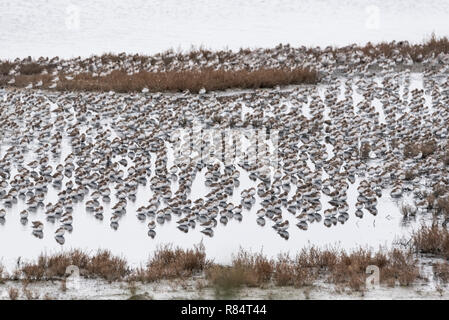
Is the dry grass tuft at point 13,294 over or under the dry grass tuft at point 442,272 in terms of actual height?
under

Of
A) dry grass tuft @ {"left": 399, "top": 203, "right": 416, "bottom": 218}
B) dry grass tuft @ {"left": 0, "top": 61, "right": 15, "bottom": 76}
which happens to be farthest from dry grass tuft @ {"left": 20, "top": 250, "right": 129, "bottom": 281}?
dry grass tuft @ {"left": 0, "top": 61, "right": 15, "bottom": 76}

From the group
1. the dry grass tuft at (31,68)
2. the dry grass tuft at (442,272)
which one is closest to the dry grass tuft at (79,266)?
the dry grass tuft at (442,272)

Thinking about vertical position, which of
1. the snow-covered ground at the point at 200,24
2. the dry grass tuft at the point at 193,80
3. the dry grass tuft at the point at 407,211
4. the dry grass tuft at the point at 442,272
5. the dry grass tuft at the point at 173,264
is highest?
the snow-covered ground at the point at 200,24

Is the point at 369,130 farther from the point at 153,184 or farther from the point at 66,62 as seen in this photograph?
the point at 66,62

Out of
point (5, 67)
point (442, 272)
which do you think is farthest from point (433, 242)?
point (5, 67)

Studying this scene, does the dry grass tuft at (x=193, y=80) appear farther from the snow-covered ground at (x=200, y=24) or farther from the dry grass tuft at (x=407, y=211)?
the dry grass tuft at (x=407, y=211)

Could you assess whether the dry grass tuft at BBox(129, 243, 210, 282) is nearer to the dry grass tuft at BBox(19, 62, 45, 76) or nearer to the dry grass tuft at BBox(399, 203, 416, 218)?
the dry grass tuft at BBox(399, 203, 416, 218)

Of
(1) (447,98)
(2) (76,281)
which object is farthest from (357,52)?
(2) (76,281)
